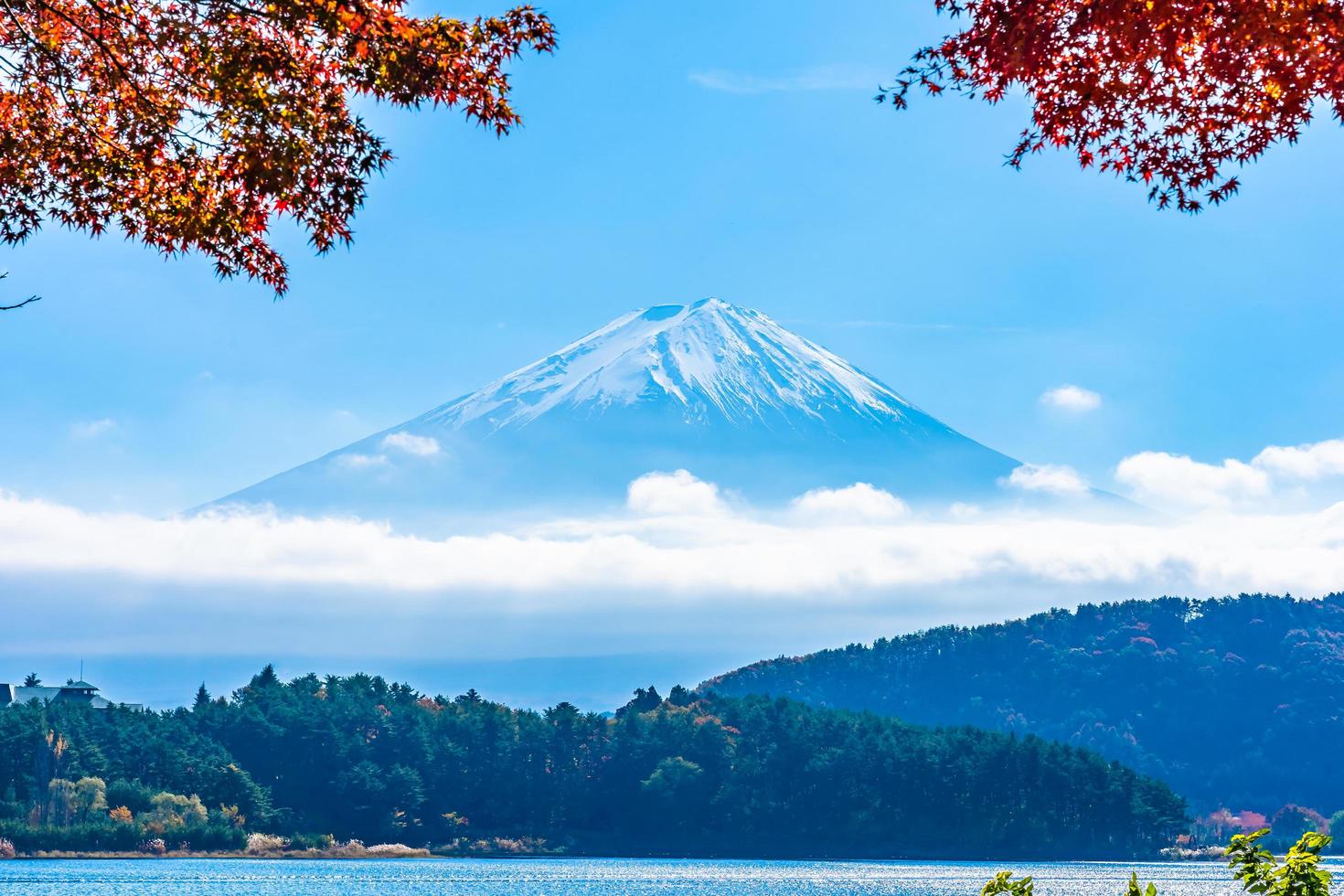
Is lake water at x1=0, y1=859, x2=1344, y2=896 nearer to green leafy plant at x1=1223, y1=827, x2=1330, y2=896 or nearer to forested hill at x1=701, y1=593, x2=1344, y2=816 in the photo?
forested hill at x1=701, y1=593, x2=1344, y2=816

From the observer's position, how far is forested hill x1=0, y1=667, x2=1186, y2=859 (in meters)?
84.3

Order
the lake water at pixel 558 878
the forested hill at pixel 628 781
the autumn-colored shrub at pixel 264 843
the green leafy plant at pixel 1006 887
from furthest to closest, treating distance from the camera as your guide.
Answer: the forested hill at pixel 628 781
the autumn-colored shrub at pixel 264 843
the lake water at pixel 558 878
the green leafy plant at pixel 1006 887

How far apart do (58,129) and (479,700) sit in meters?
99.7

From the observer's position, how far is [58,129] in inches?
336

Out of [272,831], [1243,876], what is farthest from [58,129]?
[272,831]

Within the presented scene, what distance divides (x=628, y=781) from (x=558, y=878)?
2491cm

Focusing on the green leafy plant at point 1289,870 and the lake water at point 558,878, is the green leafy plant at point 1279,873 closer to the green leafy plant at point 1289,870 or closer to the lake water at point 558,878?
the green leafy plant at point 1289,870

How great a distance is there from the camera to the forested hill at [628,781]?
84.3 metres

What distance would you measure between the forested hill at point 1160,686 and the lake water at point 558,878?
99.0 ft

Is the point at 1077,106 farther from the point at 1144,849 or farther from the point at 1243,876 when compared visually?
the point at 1144,849

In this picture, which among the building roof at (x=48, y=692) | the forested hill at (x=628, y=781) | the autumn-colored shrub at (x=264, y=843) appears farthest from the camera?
the building roof at (x=48, y=692)

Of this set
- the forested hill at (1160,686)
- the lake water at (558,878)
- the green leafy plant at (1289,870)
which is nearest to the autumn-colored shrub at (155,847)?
the lake water at (558,878)

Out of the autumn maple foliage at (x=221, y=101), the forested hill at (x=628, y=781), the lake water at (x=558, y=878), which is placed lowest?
the lake water at (x=558, y=878)

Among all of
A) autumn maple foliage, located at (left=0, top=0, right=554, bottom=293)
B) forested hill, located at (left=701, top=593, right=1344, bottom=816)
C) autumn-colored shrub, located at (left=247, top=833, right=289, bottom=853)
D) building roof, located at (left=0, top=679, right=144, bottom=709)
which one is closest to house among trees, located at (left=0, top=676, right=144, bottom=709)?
building roof, located at (left=0, top=679, right=144, bottom=709)
